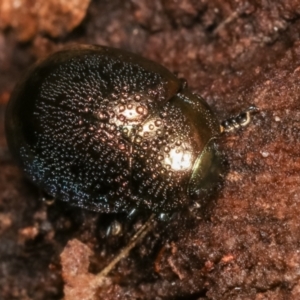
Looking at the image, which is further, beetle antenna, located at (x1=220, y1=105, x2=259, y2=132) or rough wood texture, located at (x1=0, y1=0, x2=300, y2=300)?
beetle antenna, located at (x1=220, y1=105, x2=259, y2=132)

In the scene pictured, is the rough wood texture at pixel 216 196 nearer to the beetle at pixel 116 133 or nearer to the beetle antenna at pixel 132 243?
the beetle antenna at pixel 132 243

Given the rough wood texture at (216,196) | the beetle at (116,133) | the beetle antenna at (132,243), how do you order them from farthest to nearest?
1. the beetle antenna at (132,243)
2. the beetle at (116,133)
3. the rough wood texture at (216,196)

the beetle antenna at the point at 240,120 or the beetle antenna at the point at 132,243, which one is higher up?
the beetle antenna at the point at 240,120

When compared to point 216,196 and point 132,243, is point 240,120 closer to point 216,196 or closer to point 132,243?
point 216,196

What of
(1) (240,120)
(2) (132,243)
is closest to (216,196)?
(1) (240,120)

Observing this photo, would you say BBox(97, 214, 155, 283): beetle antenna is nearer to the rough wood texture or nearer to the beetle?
the rough wood texture

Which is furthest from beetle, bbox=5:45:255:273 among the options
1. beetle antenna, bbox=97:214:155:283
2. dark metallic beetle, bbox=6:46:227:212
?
beetle antenna, bbox=97:214:155:283

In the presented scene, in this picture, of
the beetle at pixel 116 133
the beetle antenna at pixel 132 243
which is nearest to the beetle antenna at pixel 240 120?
the beetle at pixel 116 133
